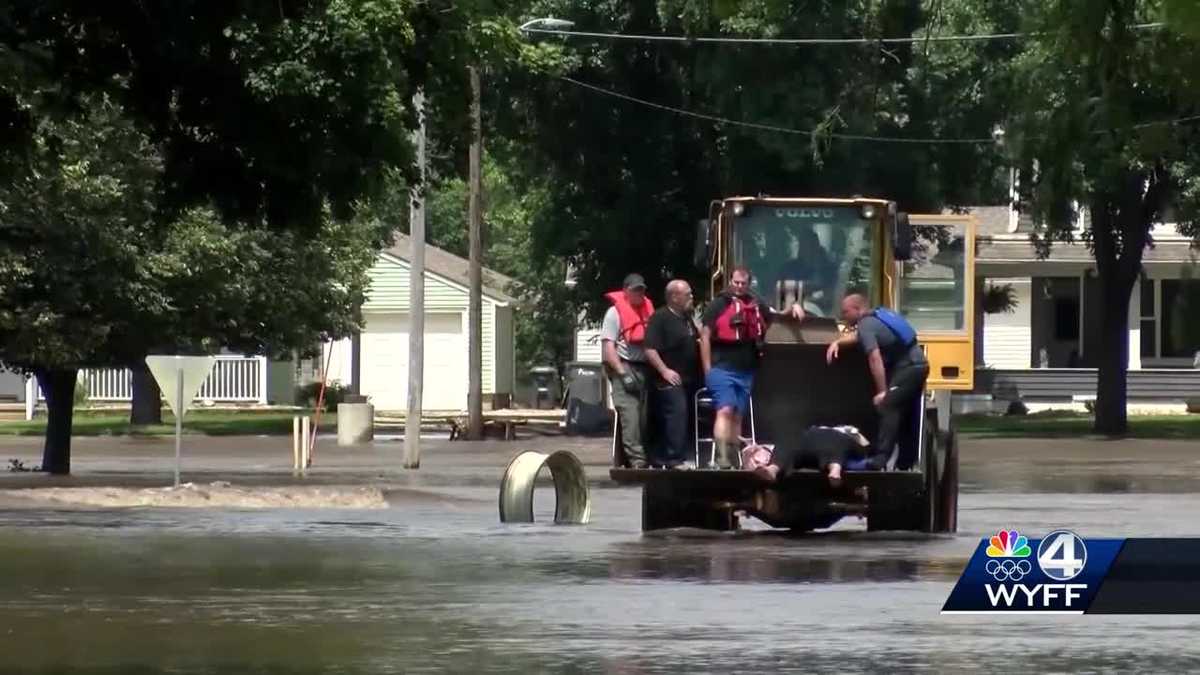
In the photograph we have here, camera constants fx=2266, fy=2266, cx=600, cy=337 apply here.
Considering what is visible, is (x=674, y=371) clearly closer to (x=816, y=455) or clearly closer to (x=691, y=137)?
(x=816, y=455)

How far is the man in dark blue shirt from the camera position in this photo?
16.4m

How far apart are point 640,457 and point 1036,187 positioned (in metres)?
7.68

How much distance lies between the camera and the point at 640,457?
17.0m

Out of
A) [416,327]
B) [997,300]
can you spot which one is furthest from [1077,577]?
[997,300]

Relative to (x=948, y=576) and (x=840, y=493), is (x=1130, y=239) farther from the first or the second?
(x=948, y=576)

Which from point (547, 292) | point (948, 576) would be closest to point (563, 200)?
point (547, 292)

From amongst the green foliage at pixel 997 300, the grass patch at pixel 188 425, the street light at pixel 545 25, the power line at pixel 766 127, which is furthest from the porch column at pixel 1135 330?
the street light at pixel 545 25

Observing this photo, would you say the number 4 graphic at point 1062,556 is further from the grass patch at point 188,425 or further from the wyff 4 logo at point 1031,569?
the grass patch at point 188,425

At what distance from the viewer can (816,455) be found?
16.3 m

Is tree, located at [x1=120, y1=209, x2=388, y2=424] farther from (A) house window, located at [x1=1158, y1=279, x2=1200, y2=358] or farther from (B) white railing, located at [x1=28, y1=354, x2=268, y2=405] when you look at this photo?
(A) house window, located at [x1=1158, y1=279, x2=1200, y2=358]

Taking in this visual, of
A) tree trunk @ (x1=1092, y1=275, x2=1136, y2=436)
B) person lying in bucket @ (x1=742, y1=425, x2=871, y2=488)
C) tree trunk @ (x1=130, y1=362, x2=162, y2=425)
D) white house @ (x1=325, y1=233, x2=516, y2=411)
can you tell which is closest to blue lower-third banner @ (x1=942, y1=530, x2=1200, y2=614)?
person lying in bucket @ (x1=742, y1=425, x2=871, y2=488)

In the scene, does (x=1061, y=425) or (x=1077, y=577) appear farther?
(x=1061, y=425)

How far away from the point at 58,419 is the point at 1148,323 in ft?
108

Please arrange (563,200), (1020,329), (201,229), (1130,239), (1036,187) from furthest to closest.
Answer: (1020,329) < (563,200) < (1130,239) < (201,229) < (1036,187)
